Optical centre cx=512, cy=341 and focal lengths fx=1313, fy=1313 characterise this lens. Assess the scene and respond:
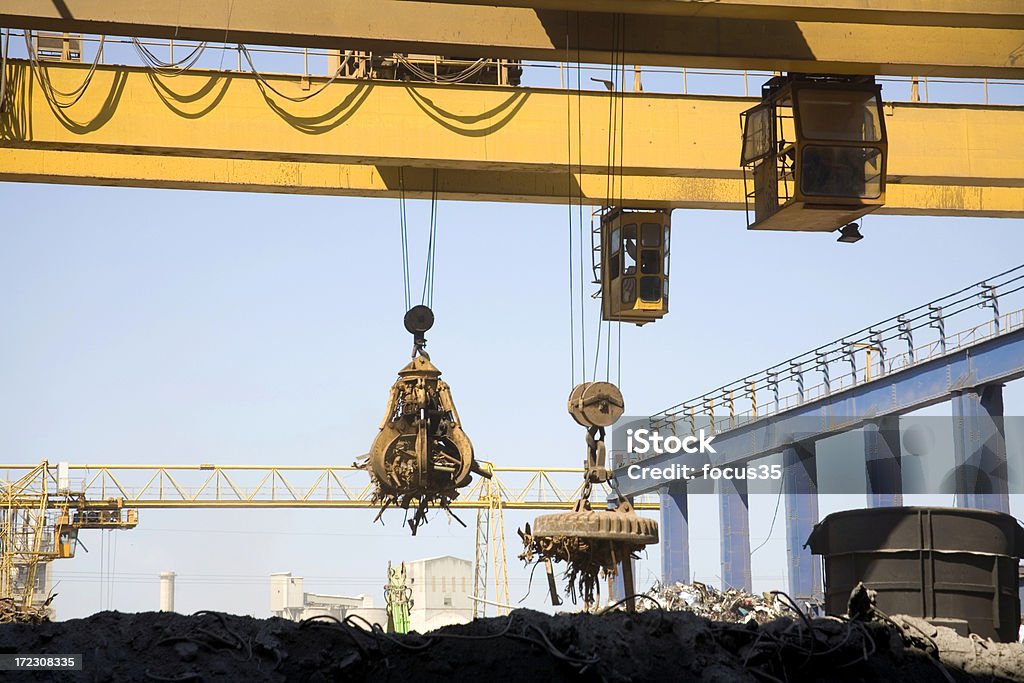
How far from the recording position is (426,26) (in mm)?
10094

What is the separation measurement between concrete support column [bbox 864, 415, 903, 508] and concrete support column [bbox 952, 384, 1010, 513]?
2217mm

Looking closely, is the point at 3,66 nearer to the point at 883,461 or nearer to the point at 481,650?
the point at 481,650

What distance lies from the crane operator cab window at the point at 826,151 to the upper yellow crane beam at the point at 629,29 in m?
0.34

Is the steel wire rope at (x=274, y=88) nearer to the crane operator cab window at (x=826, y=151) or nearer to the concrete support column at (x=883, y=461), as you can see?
the crane operator cab window at (x=826, y=151)

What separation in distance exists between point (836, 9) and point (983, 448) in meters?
11.9

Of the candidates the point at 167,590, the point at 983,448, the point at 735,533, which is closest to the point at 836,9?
the point at 983,448

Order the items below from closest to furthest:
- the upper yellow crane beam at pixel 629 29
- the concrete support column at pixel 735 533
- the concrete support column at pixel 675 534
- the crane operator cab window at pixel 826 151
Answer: the upper yellow crane beam at pixel 629 29 → the crane operator cab window at pixel 826 151 → the concrete support column at pixel 735 533 → the concrete support column at pixel 675 534

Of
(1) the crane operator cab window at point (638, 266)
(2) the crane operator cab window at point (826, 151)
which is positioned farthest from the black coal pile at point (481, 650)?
(1) the crane operator cab window at point (638, 266)

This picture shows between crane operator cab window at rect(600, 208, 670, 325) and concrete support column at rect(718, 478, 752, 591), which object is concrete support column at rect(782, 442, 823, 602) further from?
crane operator cab window at rect(600, 208, 670, 325)

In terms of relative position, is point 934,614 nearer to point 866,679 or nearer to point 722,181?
point 866,679

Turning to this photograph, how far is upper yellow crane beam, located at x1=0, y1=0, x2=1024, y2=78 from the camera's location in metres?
9.52

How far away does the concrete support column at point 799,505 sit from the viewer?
24594 millimetres

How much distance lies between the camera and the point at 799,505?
25.0 m

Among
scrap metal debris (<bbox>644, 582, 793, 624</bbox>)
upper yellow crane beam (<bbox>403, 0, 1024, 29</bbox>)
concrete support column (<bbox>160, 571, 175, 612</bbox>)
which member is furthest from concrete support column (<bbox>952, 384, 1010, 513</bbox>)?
concrete support column (<bbox>160, 571, 175, 612</bbox>)
